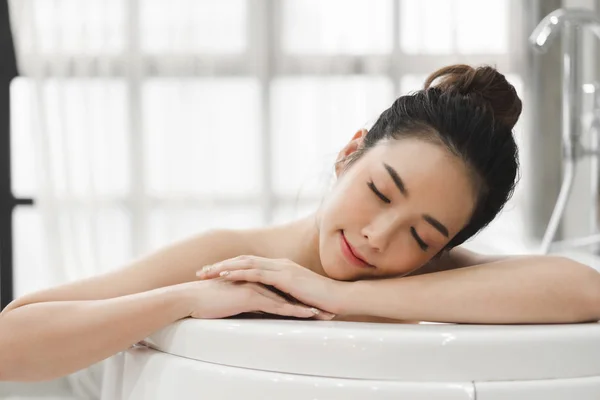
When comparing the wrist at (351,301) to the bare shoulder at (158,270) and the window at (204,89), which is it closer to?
the bare shoulder at (158,270)

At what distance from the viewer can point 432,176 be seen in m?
0.88

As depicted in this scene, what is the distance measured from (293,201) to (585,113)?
3.21ft

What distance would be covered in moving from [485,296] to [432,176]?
0.16m

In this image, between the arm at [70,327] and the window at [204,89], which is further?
the window at [204,89]

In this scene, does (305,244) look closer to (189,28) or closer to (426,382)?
(426,382)

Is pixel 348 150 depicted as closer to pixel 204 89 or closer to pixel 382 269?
pixel 382 269

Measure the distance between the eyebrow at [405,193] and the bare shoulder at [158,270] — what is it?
0.27 meters

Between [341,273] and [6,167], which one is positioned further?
[6,167]

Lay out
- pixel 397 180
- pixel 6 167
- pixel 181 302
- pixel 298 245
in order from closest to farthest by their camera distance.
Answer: pixel 181 302
pixel 397 180
pixel 298 245
pixel 6 167

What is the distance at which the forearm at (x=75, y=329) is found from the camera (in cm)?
79

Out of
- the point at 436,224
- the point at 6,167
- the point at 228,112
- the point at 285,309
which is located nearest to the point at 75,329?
the point at 285,309

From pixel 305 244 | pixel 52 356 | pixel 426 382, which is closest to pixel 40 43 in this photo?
pixel 305 244

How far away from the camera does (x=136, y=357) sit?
0.81m

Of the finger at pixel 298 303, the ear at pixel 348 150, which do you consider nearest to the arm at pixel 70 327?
the finger at pixel 298 303
